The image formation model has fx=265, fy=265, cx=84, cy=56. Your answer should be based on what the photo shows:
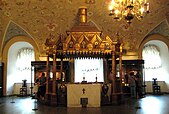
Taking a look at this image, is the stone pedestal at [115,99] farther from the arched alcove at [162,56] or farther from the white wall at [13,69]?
the white wall at [13,69]

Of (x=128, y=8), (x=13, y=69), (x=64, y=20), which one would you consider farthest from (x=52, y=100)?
(x=13, y=69)

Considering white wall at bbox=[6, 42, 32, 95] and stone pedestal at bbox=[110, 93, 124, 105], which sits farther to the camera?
white wall at bbox=[6, 42, 32, 95]

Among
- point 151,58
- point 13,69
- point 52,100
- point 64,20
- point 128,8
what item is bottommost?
point 52,100

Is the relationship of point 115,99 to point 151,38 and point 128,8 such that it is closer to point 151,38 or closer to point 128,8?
point 128,8

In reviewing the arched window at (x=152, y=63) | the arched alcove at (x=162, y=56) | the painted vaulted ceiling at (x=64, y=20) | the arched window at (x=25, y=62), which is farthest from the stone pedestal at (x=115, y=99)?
the arched window at (x=25, y=62)

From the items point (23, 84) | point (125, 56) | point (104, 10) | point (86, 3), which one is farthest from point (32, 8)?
point (125, 56)

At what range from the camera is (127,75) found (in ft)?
47.2

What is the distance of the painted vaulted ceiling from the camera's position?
12.8 m

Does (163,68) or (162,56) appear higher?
(162,56)

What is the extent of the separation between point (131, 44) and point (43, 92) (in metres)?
5.77

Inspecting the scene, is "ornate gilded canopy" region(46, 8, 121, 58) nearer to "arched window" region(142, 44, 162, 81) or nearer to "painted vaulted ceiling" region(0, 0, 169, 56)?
"painted vaulted ceiling" region(0, 0, 169, 56)

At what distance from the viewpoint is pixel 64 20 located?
1376 centimetres

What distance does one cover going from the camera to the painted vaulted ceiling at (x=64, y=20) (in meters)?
12.8

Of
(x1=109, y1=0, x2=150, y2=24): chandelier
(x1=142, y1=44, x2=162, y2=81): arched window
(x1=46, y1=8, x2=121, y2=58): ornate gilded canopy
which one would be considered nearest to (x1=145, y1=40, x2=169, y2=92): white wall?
(x1=142, y1=44, x2=162, y2=81): arched window
